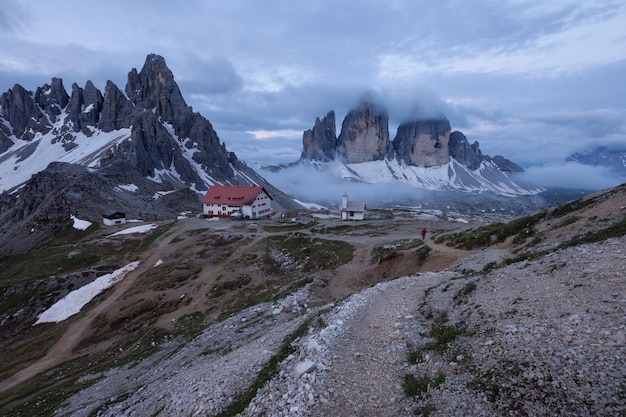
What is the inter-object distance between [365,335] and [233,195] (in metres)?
96.2

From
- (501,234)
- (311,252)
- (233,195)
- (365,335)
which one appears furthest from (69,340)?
(233,195)

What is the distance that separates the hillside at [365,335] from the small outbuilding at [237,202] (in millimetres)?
51513

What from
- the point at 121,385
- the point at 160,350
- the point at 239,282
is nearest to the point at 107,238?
the point at 239,282

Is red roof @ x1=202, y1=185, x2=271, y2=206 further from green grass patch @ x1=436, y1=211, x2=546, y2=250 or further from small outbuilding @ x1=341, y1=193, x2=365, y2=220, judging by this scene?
green grass patch @ x1=436, y1=211, x2=546, y2=250

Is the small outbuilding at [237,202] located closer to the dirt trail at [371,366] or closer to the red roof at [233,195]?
the red roof at [233,195]

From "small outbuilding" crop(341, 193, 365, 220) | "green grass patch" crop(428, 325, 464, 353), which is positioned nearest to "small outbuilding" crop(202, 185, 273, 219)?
"small outbuilding" crop(341, 193, 365, 220)

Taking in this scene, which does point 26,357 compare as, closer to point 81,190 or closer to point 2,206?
point 81,190

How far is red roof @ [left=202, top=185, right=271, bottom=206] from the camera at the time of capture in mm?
105250

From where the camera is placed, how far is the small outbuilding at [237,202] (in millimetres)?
104562

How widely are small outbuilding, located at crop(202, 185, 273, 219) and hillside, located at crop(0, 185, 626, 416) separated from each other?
169ft

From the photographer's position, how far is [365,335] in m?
16.9

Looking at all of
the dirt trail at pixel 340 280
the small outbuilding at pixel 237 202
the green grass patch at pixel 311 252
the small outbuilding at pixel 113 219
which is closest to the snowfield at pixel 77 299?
the dirt trail at pixel 340 280

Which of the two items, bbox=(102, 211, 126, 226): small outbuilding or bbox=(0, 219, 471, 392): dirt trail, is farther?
bbox=(102, 211, 126, 226): small outbuilding

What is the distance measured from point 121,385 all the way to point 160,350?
6.11m
